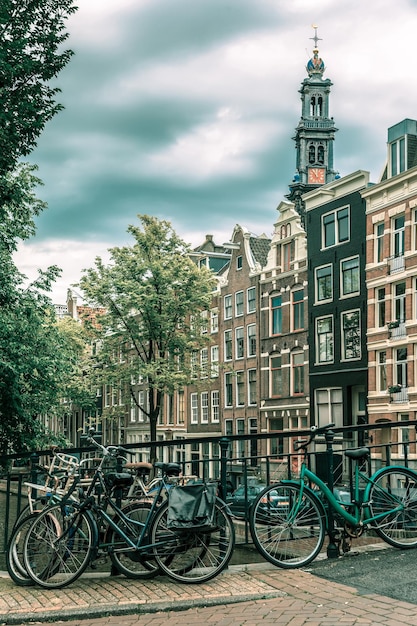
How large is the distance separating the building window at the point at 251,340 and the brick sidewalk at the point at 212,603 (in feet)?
122

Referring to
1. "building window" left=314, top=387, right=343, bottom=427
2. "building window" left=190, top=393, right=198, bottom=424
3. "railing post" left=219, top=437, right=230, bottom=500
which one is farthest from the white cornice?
"railing post" left=219, top=437, right=230, bottom=500

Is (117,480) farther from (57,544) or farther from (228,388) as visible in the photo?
(228,388)

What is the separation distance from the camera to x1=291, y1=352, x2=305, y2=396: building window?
41.0m

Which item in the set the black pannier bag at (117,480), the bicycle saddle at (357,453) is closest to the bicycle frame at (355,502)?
the bicycle saddle at (357,453)

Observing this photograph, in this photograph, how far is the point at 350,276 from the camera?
124 feet

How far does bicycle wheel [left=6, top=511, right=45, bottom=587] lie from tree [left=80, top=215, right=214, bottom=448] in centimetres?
2825

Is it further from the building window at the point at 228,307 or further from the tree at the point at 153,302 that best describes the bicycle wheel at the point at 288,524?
the building window at the point at 228,307

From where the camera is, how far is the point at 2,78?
11625mm

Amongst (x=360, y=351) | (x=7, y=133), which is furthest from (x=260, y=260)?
(x=7, y=133)

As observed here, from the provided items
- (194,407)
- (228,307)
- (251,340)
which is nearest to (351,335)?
(251,340)

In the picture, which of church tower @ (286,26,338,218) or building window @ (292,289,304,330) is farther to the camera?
church tower @ (286,26,338,218)

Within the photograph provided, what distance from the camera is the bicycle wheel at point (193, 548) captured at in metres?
Answer: 6.95

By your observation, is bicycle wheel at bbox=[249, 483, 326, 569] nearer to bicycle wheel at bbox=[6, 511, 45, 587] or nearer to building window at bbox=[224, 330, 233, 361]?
bicycle wheel at bbox=[6, 511, 45, 587]

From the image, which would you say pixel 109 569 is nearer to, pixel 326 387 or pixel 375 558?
pixel 375 558
